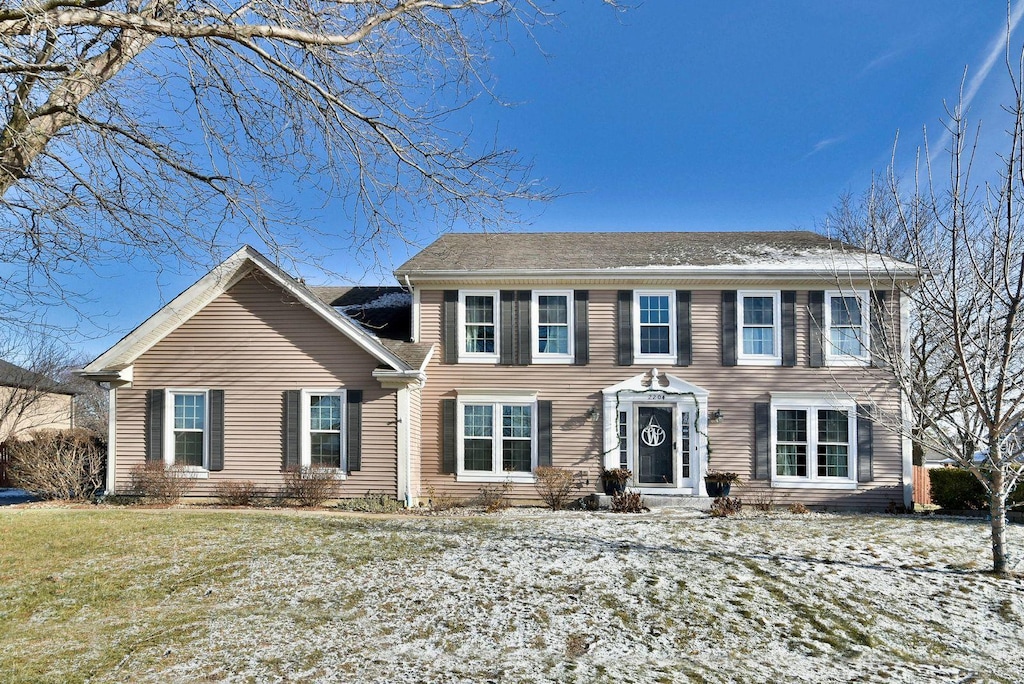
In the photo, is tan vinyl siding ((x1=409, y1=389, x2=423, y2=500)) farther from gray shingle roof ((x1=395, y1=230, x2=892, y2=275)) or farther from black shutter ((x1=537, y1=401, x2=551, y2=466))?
gray shingle roof ((x1=395, y1=230, x2=892, y2=275))

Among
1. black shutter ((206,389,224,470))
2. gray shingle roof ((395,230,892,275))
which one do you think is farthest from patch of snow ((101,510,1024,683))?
gray shingle roof ((395,230,892,275))

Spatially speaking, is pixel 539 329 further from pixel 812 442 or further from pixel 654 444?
pixel 812 442

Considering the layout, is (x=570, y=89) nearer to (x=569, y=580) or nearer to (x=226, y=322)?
(x=569, y=580)

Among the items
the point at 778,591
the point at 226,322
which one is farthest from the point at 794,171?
the point at 226,322

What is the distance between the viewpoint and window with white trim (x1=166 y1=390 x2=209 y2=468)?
14.3 m

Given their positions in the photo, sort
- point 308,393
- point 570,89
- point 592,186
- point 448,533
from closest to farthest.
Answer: point 592,186 < point 570,89 < point 448,533 < point 308,393

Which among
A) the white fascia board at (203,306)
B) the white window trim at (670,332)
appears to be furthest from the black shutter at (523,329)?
the white fascia board at (203,306)

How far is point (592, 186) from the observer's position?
24.3ft

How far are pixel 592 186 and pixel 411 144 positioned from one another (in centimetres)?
205

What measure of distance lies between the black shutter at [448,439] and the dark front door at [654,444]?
4.05 meters

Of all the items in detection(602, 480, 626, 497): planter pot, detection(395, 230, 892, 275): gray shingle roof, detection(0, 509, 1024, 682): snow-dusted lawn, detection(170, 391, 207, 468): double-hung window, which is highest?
detection(395, 230, 892, 275): gray shingle roof

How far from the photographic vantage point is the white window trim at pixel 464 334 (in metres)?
15.4

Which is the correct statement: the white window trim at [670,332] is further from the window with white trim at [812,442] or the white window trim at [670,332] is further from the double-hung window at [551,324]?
the window with white trim at [812,442]

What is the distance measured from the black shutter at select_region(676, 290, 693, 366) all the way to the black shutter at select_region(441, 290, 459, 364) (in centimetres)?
487
